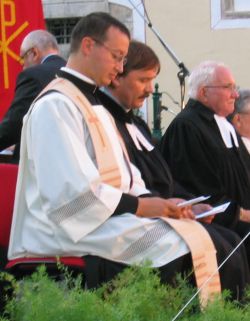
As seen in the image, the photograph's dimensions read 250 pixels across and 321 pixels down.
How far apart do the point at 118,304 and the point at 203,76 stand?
305 cm

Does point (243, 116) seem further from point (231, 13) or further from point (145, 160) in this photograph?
point (231, 13)

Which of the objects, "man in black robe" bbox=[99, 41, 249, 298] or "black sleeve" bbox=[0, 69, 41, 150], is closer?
"man in black robe" bbox=[99, 41, 249, 298]

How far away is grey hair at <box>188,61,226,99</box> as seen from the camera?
17.6ft

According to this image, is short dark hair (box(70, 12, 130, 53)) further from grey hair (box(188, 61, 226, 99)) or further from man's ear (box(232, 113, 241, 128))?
man's ear (box(232, 113, 241, 128))

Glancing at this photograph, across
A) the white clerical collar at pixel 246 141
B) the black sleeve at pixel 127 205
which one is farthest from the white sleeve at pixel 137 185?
the white clerical collar at pixel 246 141

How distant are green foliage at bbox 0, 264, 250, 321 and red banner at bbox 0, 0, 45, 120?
3647 mm

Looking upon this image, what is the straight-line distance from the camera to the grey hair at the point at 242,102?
5.84 m

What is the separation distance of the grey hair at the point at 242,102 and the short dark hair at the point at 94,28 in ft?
6.15

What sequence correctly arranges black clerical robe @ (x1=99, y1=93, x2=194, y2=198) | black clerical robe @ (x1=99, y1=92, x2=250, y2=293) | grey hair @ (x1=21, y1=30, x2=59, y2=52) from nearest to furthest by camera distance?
1. black clerical robe @ (x1=99, y1=92, x2=250, y2=293)
2. black clerical robe @ (x1=99, y1=93, x2=194, y2=198)
3. grey hair @ (x1=21, y1=30, x2=59, y2=52)

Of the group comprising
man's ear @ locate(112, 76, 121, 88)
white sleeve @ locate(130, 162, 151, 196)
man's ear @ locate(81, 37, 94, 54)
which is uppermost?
man's ear @ locate(81, 37, 94, 54)

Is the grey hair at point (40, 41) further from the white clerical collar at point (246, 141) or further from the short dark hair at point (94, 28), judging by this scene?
the short dark hair at point (94, 28)

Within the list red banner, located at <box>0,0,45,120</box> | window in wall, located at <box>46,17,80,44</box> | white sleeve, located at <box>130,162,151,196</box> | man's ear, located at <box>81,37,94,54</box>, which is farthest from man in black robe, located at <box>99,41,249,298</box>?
window in wall, located at <box>46,17,80,44</box>

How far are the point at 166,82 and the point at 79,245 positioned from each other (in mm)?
8401

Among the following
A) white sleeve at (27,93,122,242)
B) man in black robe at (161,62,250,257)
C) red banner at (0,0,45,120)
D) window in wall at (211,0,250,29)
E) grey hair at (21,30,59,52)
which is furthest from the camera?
window in wall at (211,0,250,29)
